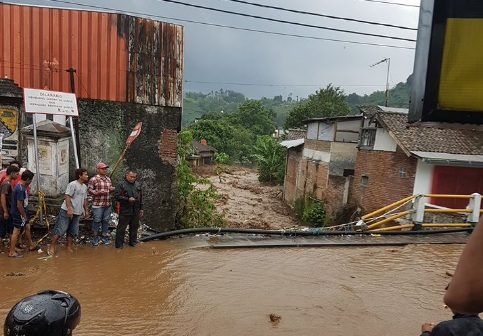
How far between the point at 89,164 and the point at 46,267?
3311 mm

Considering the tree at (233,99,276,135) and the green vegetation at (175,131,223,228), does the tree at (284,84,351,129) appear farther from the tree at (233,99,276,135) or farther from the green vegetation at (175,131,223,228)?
the green vegetation at (175,131,223,228)

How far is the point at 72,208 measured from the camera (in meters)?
6.71

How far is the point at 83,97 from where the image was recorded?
28.6 feet

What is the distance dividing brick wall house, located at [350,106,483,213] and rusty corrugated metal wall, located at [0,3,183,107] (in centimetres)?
1132

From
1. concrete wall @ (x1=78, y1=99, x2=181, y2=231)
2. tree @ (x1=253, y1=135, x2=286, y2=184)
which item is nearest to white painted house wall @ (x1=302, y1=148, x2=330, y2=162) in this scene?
tree @ (x1=253, y1=135, x2=286, y2=184)

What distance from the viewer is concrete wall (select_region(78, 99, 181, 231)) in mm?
8789

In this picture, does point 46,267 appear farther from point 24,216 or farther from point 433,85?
point 433,85

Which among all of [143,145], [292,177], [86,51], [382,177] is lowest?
[292,177]

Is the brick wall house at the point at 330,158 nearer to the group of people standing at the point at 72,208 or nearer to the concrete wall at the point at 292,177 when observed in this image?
the concrete wall at the point at 292,177

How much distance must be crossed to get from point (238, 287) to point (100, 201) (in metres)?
3.31

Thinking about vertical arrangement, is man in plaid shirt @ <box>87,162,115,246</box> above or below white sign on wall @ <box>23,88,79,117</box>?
below

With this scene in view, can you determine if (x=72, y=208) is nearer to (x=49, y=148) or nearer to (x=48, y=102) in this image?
(x=49, y=148)

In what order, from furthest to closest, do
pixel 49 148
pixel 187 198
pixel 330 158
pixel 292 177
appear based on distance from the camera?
pixel 292 177 → pixel 330 158 → pixel 187 198 → pixel 49 148

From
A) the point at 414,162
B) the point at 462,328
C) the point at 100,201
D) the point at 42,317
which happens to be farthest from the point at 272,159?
the point at 42,317
